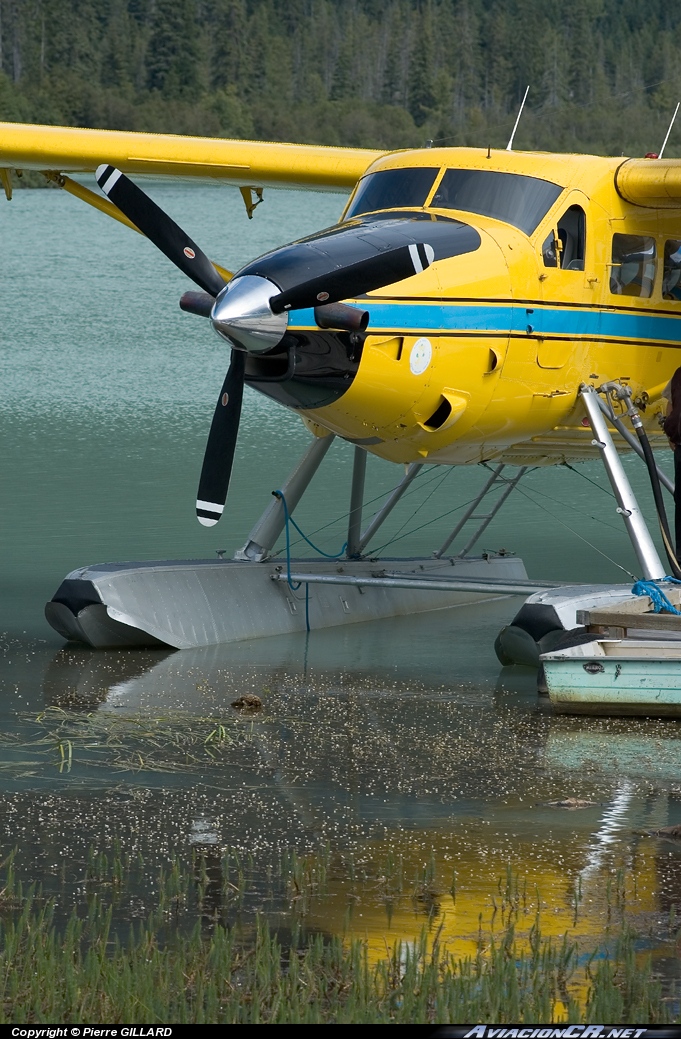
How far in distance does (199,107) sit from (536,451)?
68.0m

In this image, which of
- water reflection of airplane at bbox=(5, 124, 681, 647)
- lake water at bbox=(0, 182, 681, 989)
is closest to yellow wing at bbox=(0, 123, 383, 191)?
water reflection of airplane at bbox=(5, 124, 681, 647)

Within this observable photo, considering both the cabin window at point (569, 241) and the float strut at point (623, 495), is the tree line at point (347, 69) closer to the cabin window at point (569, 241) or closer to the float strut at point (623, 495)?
the cabin window at point (569, 241)

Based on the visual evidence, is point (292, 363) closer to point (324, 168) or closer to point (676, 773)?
point (676, 773)

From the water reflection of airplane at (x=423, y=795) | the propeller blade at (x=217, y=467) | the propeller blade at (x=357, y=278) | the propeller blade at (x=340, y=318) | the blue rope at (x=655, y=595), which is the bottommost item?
the water reflection of airplane at (x=423, y=795)

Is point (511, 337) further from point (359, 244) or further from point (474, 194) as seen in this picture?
point (359, 244)

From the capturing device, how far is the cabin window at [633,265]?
11016mm

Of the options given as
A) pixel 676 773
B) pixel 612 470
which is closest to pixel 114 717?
pixel 676 773

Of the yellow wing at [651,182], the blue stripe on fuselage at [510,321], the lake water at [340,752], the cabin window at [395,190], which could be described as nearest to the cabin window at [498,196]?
the cabin window at [395,190]

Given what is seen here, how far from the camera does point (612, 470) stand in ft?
34.3

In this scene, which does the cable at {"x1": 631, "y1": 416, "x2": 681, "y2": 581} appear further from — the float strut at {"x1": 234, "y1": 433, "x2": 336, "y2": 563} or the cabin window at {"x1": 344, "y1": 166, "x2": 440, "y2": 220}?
the float strut at {"x1": 234, "y1": 433, "x2": 336, "y2": 563}

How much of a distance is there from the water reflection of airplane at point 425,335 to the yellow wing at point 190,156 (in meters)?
2.25

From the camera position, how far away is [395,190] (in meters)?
10.5

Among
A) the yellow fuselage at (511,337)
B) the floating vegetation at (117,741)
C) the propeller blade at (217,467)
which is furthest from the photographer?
the propeller blade at (217,467)

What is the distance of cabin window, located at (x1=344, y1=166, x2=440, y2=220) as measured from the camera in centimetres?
1038
